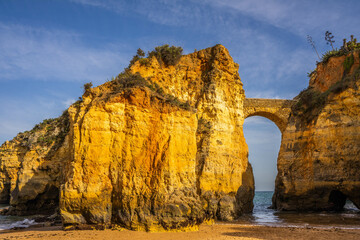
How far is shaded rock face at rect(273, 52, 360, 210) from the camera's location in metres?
17.9

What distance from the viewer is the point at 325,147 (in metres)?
18.9

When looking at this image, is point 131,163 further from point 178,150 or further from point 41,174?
point 41,174

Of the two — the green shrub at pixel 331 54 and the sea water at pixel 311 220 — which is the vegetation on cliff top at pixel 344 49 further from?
the sea water at pixel 311 220

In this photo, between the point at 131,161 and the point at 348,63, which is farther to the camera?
the point at 348,63

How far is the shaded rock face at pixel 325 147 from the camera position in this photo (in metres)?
17.9

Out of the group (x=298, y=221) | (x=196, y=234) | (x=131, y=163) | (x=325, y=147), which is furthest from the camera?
(x=325, y=147)

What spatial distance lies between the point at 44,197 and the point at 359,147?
18720 millimetres

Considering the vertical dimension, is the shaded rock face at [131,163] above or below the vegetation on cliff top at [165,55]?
below

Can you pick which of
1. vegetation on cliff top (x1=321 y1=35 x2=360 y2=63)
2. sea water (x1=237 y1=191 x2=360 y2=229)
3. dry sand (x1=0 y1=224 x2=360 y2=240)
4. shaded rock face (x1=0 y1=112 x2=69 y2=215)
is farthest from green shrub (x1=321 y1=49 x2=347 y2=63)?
shaded rock face (x1=0 y1=112 x2=69 y2=215)

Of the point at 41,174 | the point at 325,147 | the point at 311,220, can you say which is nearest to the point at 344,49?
the point at 325,147

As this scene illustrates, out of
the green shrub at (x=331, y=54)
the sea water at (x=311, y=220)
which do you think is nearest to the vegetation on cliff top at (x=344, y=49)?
the green shrub at (x=331, y=54)

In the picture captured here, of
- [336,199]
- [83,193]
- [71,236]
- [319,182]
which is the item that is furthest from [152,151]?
[336,199]

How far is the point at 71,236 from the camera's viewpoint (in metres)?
8.95

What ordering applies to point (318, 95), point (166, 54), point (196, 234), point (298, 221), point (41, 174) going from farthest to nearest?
point (318, 95) → point (41, 174) → point (166, 54) → point (298, 221) → point (196, 234)
